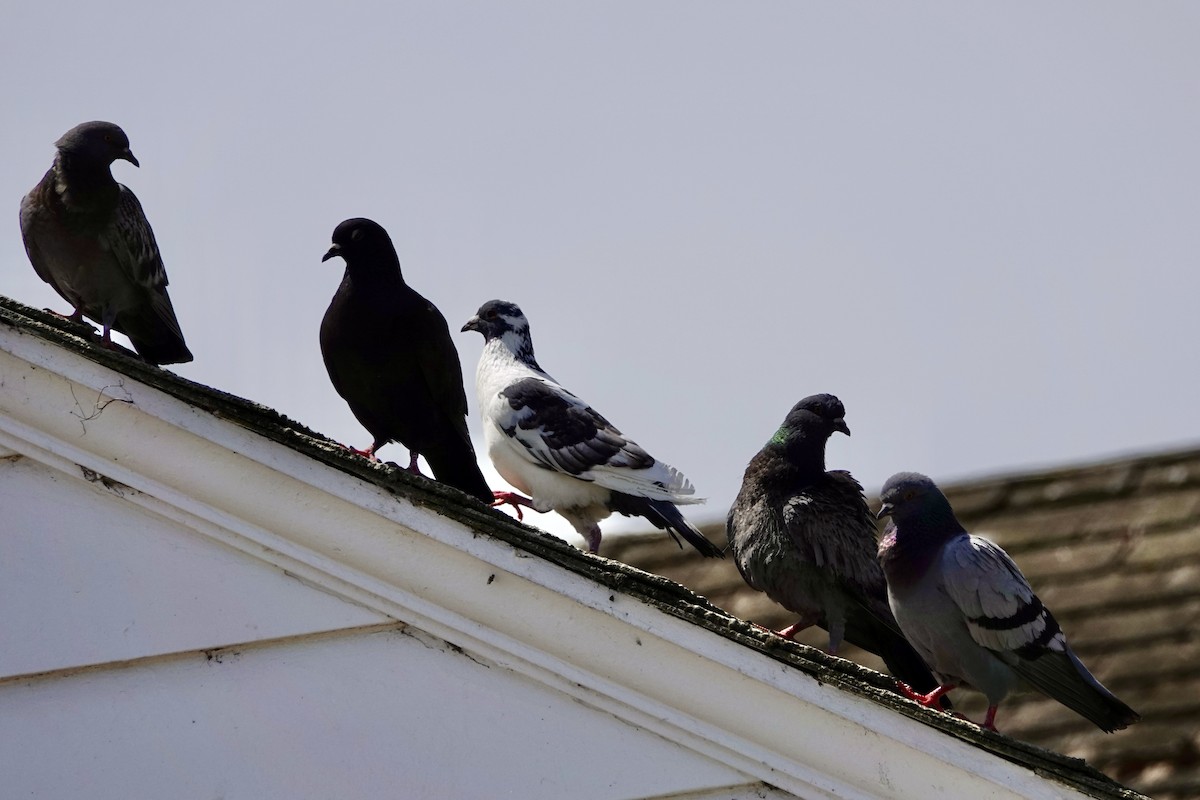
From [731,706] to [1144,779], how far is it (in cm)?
417

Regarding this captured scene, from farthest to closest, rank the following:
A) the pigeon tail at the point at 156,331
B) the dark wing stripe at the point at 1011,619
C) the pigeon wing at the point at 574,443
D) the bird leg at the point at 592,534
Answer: the bird leg at the point at 592,534 < the pigeon wing at the point at 574,443 < the pigeon tail at the point at 156,331 < the dark wing stripe at the point at 1011,619

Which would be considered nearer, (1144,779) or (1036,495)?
(1144,779)

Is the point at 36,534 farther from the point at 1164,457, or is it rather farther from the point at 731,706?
the point at 1164,457

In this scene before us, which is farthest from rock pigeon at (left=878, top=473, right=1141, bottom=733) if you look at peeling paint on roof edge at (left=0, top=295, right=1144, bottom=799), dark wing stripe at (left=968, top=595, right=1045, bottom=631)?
peeling paint on roof edge at (left=0, top=295, right=1144, bottom=799)

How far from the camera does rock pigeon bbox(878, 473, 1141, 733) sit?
187 inches

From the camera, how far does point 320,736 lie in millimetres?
3299

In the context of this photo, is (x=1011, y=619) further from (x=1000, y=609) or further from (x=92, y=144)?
(x=92, y=144)

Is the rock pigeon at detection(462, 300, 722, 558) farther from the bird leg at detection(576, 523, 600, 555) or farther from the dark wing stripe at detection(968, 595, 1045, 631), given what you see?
the dark wing stripe at detection(968, 595, 1045, 631)

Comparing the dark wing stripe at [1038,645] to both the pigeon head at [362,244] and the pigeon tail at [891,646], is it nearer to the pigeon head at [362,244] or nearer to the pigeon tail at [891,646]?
the pigeon tail at [891,646]

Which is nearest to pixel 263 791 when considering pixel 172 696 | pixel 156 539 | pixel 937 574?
pixel 172 696

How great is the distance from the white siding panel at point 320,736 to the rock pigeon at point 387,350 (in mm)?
1750

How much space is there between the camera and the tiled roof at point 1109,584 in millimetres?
6969

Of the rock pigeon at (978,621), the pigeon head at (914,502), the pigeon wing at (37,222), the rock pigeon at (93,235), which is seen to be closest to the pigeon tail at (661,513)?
the pigeon head at (914,502)

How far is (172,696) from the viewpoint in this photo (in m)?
3.31
